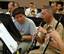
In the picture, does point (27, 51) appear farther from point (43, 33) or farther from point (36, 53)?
point (43, 33)

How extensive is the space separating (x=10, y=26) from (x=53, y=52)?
0.74m

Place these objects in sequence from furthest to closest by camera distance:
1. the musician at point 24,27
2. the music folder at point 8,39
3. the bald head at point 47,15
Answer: the musician at point 24,27
the bald head at point 47,15
the music folder at point 8,39

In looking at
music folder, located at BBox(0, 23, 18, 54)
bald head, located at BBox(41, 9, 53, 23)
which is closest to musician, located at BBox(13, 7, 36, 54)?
bald head, located at BBox(41, 9, 53, 23)

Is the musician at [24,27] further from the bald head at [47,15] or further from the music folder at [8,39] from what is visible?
the music folder at [8,39]

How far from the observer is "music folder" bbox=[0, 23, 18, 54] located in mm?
2838

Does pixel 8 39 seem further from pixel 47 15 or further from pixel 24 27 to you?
pixel 24 27

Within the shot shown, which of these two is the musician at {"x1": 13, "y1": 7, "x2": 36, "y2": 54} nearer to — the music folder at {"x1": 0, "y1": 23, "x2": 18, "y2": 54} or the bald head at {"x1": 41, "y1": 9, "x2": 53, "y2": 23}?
the bald head at {"x1": 41, "y1": 9, "x2": 53, "y2": 23}

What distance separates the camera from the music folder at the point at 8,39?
2.84 metres

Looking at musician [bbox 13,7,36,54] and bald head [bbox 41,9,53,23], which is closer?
bald head [bbox 41,9,53,23]

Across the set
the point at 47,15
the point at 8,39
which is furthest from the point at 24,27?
the point at 8,39

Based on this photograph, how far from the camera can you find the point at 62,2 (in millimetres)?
11477

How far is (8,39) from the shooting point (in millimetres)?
2900

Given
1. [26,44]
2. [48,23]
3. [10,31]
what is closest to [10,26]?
[10,31]

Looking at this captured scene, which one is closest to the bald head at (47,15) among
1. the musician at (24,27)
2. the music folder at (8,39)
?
the musician at (24,27)
